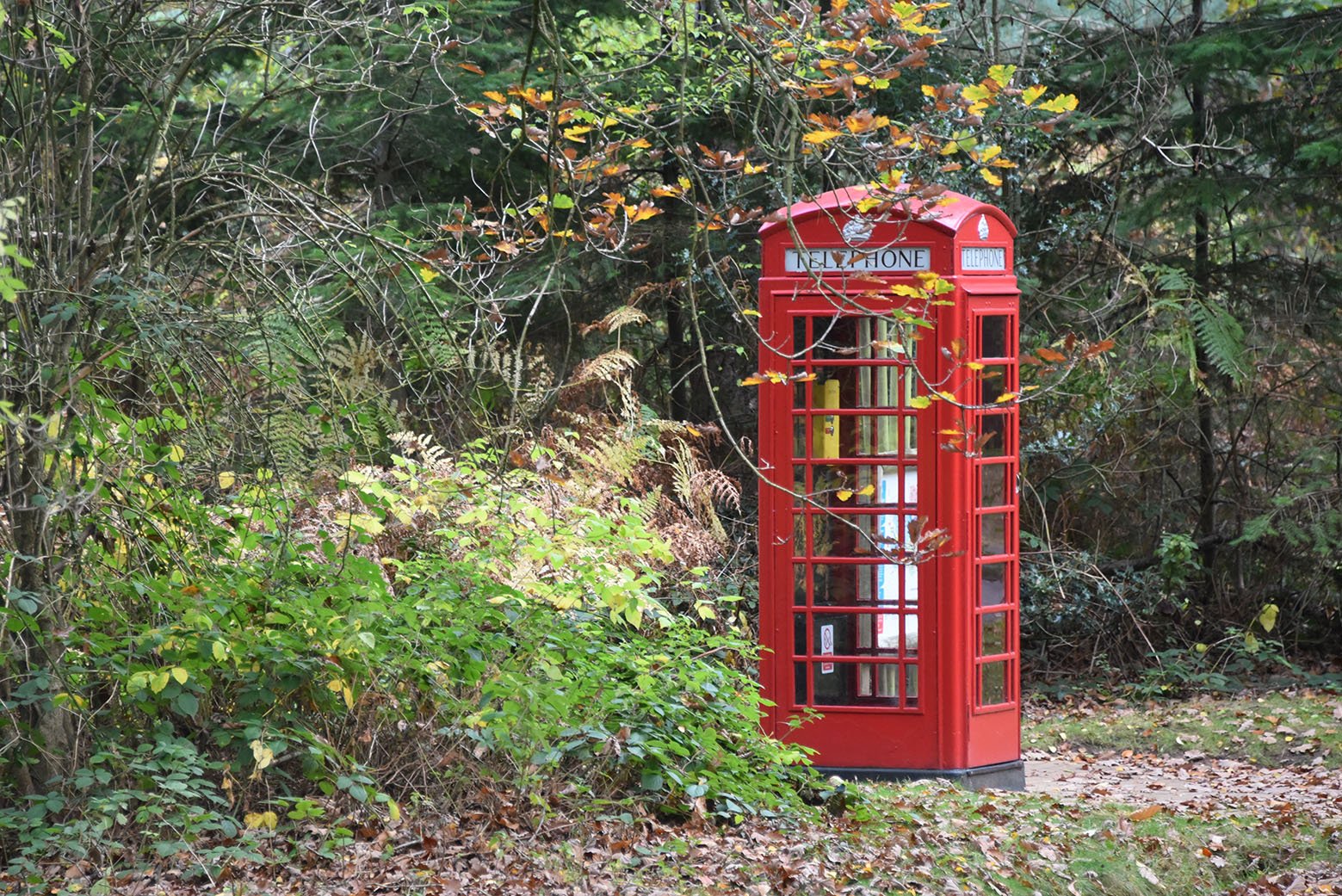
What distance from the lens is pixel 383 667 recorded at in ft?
17.0

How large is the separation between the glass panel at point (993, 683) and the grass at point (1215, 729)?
1790mm

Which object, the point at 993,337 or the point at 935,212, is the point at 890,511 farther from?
the point at 935,212

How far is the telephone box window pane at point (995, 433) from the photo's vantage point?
20.9ft

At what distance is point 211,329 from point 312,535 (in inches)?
71.7

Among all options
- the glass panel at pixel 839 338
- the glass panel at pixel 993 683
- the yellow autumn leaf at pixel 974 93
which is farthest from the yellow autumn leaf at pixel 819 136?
the glass panel at pixel 993 683

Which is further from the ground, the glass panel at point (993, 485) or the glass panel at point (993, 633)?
the glass panel at point (993, 485)

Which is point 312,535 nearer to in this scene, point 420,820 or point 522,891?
point 420,820

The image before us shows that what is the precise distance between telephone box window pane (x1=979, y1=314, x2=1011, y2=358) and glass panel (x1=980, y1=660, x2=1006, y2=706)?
4.73 ft

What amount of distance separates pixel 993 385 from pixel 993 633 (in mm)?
1160

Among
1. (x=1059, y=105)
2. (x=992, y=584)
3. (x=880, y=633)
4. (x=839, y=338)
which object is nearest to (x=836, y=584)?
(x=880, y=633)

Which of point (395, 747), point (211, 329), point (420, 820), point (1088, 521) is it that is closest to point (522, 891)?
point (420, 820)

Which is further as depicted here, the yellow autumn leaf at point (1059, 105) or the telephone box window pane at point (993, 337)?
the telephone box window pane at point (993, 337)

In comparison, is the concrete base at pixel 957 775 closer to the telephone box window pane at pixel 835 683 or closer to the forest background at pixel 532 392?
the telephone box window pane at pixel 835 683

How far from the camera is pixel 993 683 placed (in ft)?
21.2
